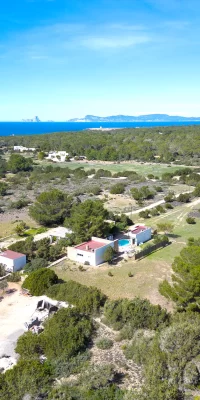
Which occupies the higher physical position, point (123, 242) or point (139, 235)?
point (139, 235)

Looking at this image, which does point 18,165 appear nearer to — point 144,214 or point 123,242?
point 144,214

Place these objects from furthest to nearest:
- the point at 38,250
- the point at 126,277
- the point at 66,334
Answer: the point at 38,250 < the point at 126,277 < the point at 66,334

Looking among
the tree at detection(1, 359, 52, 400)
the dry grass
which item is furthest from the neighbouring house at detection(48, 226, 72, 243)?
the tree at detection(1, 359, 52, 400)

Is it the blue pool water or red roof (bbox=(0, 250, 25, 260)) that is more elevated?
red roof (bbox=(0, 250, 25, 260))

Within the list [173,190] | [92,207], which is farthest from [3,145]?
[92,207]

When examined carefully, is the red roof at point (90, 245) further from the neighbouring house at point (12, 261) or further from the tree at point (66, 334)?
the tree at point (66, 334)

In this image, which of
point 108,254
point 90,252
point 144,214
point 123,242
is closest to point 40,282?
point 90,252

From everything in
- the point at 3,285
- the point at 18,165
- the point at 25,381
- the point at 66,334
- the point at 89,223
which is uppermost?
the point at 18,165

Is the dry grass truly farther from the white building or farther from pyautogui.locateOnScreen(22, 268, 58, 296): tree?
the white building
